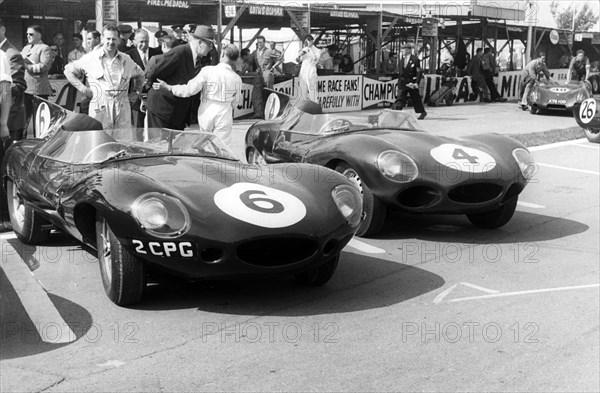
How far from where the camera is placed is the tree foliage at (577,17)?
67625 millimetres

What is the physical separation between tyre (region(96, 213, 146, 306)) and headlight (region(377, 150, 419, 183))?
7.97 ft

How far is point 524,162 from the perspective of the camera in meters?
7.07

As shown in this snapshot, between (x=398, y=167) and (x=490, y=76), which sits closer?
(x=398, y=167)

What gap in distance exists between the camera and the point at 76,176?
221 inches

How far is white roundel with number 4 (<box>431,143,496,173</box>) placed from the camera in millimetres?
6727

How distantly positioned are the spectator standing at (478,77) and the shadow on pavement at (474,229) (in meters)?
18.1

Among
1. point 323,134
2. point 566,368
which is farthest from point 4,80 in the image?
point 566,368

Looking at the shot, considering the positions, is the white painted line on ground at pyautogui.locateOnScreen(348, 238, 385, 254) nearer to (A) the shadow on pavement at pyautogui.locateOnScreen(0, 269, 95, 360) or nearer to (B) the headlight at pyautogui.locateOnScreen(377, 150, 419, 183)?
(B) the headlight at pyautogui.locateOnScreen(377, 150, 419, 183)

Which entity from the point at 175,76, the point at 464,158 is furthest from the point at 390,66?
the point at 464,158

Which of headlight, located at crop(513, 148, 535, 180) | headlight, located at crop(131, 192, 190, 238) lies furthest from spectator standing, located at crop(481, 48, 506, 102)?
headlight, located at crop(131, 192, 190, 238)

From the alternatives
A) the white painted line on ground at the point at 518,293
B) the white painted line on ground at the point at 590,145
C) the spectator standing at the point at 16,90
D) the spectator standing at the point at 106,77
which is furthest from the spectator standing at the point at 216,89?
the white painted line on ground at the point at 590,145

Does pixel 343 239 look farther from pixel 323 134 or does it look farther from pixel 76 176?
pixel 323 134

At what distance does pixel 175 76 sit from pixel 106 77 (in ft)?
2.36

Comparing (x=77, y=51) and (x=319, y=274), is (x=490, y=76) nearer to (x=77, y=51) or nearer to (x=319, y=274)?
(x=77, y=51)
